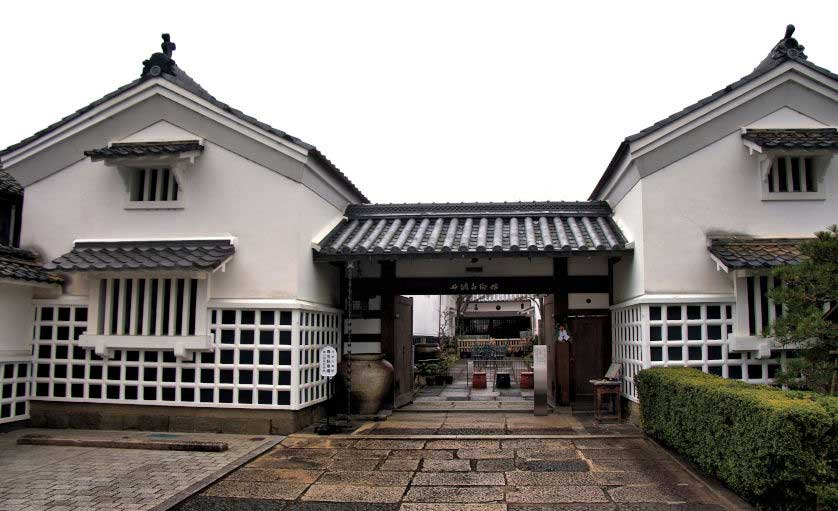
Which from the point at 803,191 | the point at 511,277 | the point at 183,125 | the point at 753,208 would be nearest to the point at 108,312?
the point at 183,125

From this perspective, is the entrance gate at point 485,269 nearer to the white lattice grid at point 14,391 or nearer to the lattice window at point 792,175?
the lattice window at point 792,175

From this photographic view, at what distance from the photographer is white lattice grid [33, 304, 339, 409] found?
1121 centimetres

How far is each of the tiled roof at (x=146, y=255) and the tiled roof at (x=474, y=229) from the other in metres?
2.14

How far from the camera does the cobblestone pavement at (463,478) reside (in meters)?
7.19

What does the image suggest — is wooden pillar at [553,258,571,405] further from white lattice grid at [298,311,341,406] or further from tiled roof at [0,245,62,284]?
tiled roof at [0,245,62,284]

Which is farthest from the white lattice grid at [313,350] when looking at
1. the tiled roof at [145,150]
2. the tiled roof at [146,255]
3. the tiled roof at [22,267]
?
the tiled roof at [22,267]

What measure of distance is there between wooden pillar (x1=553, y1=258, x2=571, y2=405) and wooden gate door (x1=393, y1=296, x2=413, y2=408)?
357 centimetres

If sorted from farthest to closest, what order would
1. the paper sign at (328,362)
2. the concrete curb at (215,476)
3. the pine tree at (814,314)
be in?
1. the paper sign at (328,362)
2. the pine tree at (814,314)
3. the concrete curb at (215,476)

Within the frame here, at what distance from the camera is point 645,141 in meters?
11.1

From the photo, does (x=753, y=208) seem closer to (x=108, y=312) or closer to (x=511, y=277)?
(x=511, y=277)

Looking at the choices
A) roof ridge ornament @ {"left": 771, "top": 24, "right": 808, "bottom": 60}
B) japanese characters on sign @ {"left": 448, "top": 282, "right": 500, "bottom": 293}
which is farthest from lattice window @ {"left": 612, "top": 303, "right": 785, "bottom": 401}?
roof ridge ornament @ {"left": 771, "top": 24, "right": 808, "bottom": 60}

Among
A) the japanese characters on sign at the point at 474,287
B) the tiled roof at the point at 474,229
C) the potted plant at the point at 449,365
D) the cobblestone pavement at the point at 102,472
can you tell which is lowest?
the cobblestone pavement at the point at 102,472

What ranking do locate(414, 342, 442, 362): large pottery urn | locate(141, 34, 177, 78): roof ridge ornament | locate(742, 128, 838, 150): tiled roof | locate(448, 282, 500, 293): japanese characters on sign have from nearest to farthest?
locate(742, 128, 838, 150): tiled roof → locate(141, 34, 177, 78): roof ridge ornament → locate(448, 282, 500, 293): japanese characters on sign → locate(414, 342, 442, 362): large pottery urn

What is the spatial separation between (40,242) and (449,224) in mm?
8302
